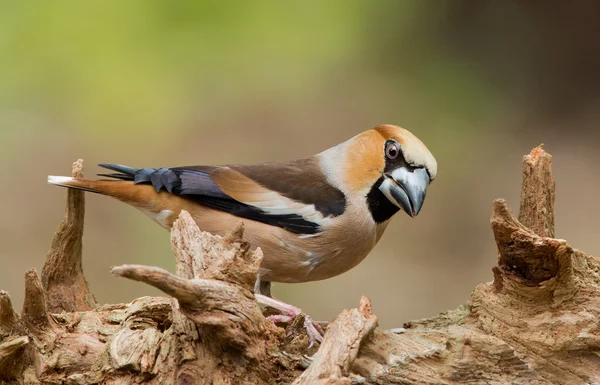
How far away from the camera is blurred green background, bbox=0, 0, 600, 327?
5797 millimetres

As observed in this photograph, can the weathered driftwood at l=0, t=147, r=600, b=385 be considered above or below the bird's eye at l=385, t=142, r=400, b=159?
below

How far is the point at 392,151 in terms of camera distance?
357cm

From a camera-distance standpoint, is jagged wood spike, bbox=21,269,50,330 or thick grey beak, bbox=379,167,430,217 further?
thick grey beak, bbox=379,167,430,217

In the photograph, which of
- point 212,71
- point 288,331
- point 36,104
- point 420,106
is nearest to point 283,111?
point 212,71

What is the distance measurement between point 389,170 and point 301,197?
1.41ft

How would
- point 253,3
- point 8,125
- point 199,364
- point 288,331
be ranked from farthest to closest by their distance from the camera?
point 253,3
point 8,125
point 288,331
point 199,364

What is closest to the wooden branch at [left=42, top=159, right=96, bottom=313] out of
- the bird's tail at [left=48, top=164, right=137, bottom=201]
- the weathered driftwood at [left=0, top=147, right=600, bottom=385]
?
the bird's tail at [left=48, top=164, right=137, bottom=201]

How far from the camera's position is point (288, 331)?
2818 mm

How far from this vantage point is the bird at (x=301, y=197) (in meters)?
3.49

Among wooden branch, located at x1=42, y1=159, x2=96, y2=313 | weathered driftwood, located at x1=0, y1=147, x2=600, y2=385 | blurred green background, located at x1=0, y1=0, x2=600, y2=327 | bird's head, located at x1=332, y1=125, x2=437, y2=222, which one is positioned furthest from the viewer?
blurred green background, located at x1=0, y1=0, x2=600, y2=327

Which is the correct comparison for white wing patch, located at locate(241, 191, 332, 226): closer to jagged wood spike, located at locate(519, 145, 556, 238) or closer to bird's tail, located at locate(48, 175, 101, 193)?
bird's tail, located at locate(48, 175, 101, 193)

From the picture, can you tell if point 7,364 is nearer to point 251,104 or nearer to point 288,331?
point 288,331

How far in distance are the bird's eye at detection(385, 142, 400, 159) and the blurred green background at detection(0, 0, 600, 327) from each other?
2067 millimetres

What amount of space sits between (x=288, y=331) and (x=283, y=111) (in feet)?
13.9
